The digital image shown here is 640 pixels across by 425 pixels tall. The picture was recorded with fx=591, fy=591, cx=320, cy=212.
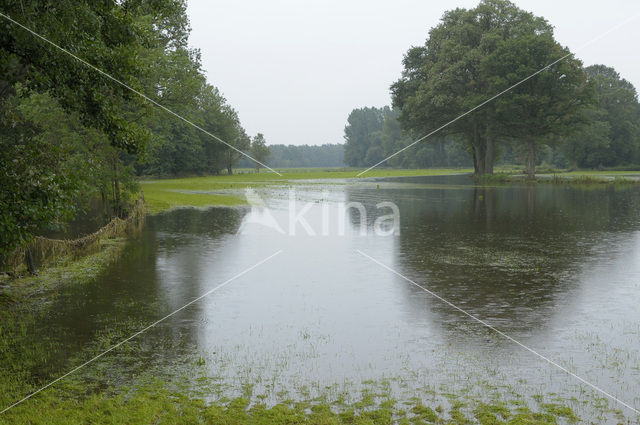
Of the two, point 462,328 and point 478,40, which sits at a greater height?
point 478,40

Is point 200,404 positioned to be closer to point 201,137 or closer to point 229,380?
point 229,380

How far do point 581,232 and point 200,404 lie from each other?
19214 millimetres

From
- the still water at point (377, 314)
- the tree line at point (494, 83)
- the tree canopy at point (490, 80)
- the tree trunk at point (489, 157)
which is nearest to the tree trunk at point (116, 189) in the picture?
Result: the still water at point (377, 314)

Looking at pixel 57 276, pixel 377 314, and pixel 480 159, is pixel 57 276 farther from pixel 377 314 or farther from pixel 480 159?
pixel 480 159

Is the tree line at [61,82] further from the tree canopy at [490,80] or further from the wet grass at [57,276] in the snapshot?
the tree canopy at [490,80]

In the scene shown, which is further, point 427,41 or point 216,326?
point 427,41

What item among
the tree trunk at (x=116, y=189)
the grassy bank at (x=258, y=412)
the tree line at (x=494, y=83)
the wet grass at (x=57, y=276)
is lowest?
the grassy bank at (x=258, y=412)

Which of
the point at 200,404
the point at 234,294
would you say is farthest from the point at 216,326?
the point at 200,404

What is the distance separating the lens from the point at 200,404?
7156 millimetres

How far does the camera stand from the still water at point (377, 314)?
8.05m

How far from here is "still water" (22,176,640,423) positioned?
8.05 m

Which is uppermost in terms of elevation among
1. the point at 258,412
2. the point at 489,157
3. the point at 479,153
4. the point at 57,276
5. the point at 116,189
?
the point at 479,153

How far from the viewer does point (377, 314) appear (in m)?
11.3

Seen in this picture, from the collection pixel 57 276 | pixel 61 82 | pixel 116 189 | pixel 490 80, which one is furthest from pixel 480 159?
pixel 61 82
